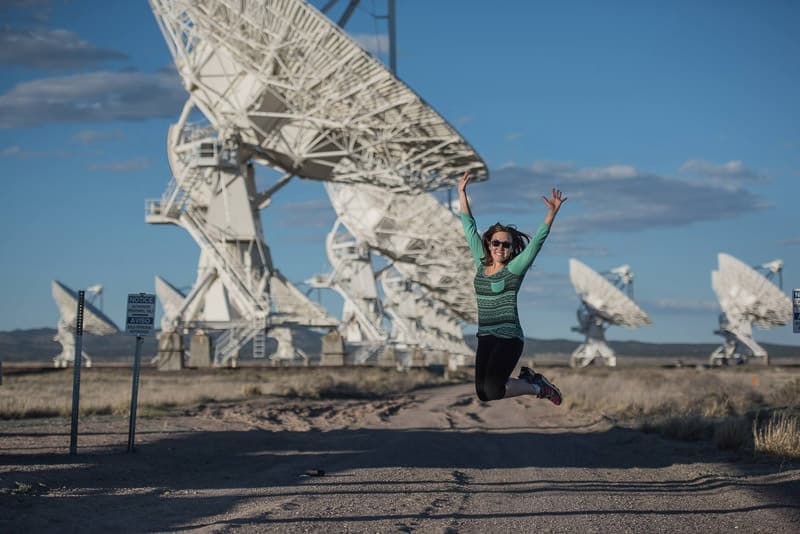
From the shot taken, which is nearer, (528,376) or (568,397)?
(528,376)

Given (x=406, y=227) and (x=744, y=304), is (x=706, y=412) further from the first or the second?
(x=744, y=304)

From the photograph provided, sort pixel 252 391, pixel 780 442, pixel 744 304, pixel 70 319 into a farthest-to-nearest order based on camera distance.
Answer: pixel 744 304 → pixel 70 319 → pixel 252 391 → pixel 780 442

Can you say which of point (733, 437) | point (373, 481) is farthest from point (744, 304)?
point (373, 481)

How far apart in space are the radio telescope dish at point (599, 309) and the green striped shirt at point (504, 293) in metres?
59.5

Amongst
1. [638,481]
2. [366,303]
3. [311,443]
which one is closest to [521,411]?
[311,443]

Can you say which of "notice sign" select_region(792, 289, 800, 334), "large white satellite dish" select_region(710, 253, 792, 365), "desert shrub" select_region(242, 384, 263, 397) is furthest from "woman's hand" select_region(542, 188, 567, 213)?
"large white satellite dish" select_region(710, 253, 792, 365)

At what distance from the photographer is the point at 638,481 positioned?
10602 millimetres

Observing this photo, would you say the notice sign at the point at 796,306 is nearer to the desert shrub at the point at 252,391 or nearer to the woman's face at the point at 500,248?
the woman's face at the point at 500,248

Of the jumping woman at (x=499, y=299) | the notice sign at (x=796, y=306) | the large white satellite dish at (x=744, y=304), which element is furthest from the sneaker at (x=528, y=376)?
the large white satellite dish at (x=744, y=304)

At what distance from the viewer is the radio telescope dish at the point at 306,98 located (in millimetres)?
30625

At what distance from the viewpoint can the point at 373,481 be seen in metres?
9.91

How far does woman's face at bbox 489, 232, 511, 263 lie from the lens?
7020mm

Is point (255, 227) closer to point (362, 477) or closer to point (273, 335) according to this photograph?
point (273, 335)

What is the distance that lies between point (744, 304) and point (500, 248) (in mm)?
67856
